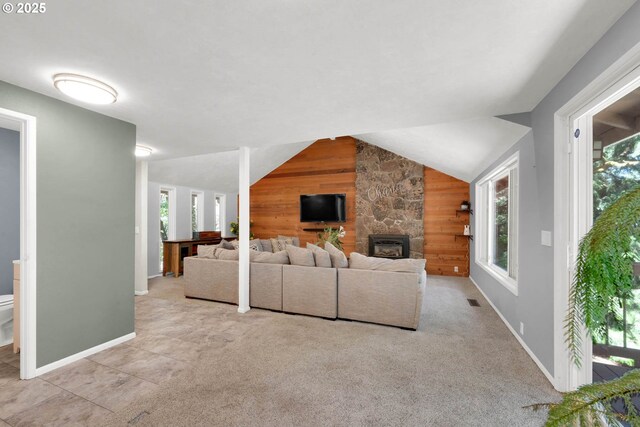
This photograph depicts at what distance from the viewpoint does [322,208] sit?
25.3ft

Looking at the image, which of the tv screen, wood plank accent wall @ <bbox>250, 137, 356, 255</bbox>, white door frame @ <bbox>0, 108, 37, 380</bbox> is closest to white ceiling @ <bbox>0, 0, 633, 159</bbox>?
white door frame @ <bbox>0, 108, 37, 380</bbox>

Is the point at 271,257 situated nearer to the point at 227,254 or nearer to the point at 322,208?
the point at 227,254

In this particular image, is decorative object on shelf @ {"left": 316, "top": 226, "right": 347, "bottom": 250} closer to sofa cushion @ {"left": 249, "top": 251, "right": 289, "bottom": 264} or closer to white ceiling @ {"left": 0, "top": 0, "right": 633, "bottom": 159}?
sofa cushion @ {"left": 249, "top": 251, "right": 289, "bottom": 264}

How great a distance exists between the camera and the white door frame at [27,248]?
2273 millimetres

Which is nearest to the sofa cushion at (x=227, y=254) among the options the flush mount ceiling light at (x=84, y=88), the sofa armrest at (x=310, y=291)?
the sofa armrest at (x=310, y=291)

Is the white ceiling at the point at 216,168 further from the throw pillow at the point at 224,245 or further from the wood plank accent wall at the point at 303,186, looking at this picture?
the throw pillow at the point at 224,245

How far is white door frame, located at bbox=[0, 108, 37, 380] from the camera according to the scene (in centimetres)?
Result: 227

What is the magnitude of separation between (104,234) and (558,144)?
411cm

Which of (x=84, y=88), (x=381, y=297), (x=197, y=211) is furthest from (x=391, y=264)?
(x=197, y=211)

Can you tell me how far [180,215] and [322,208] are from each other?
367cm

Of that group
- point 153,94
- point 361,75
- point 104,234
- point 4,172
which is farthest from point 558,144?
point 4,172

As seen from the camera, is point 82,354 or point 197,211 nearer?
point 82,354

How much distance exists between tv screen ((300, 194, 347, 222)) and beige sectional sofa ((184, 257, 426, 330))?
147 inches

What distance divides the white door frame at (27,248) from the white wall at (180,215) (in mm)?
4132
